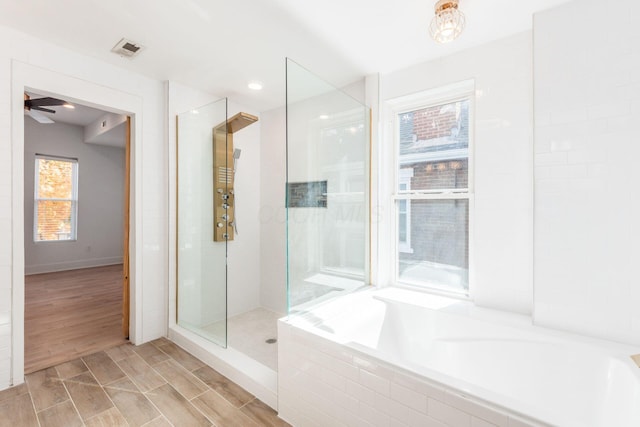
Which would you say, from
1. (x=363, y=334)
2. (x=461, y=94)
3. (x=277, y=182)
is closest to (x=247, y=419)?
(x=363, y=334)

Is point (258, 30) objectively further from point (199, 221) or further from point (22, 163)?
point (22, 163)

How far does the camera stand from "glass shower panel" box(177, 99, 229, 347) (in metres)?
2.68

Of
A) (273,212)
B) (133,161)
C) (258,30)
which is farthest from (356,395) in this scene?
(133,161)

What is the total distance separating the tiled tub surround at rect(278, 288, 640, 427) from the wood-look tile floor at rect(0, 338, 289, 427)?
388mm

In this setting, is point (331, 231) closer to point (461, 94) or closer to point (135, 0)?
point (461, 94)

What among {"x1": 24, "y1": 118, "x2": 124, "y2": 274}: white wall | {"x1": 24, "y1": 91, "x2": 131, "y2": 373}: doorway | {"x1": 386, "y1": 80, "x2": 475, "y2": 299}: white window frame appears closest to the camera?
{"x1": 386, "y1": 80, "x2": 475, "y2": 299}: white window frame

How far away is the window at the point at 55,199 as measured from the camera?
548 centimetres

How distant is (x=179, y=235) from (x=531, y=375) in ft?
9.66

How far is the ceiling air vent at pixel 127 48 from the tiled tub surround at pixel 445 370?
2.30m

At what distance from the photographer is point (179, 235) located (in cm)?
288

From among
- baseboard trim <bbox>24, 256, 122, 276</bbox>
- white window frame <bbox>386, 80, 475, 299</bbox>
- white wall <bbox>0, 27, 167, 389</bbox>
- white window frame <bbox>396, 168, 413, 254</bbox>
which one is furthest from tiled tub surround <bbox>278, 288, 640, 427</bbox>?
baseboard trim <bbox>24, 256, 122, 276</bbox>

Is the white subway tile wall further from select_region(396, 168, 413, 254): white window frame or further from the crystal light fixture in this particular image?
the crystal light fixture

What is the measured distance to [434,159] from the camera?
2.58 m

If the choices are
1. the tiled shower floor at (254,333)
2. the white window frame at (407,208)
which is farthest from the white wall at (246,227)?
the white window frame at (407,208)
